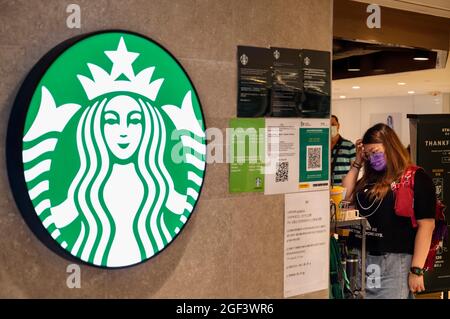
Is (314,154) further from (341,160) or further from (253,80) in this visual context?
(341,160)

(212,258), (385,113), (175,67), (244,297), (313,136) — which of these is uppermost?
(385,113)

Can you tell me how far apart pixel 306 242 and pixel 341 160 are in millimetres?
2192

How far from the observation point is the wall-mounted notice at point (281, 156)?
2.54 m

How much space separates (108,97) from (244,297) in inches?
42.2

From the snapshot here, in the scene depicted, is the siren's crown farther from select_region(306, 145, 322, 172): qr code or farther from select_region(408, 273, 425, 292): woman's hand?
select_region(408, 273, 425, 292): woman's hand

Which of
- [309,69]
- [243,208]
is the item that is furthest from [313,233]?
[309,69]

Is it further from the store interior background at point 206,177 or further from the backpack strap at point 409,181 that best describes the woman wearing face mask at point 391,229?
the store interior background at point 206,177

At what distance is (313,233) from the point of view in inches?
108

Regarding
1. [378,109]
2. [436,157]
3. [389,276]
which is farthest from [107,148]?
[378,109]

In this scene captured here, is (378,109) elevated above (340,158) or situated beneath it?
elevated above

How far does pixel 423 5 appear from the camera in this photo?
3.43 metres

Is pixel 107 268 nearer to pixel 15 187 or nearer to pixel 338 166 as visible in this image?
pixel 15 187

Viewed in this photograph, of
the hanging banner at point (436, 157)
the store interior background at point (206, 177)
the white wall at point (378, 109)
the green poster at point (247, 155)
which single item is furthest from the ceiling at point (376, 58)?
the white wall at point (378, 109)

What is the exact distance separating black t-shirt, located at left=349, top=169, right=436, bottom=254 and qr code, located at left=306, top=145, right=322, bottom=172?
73cm
